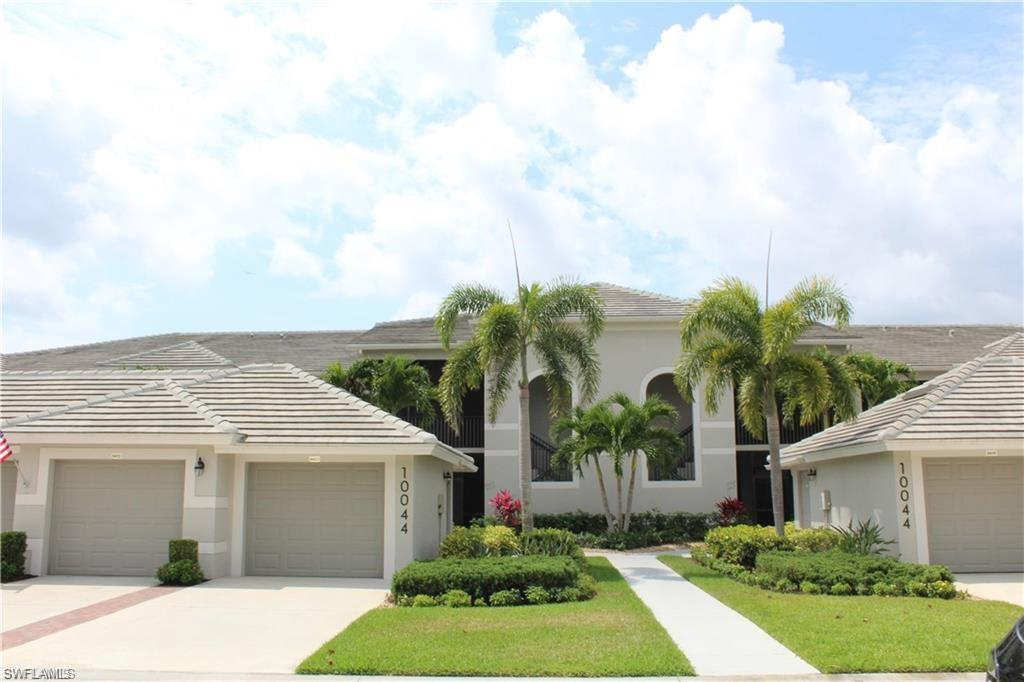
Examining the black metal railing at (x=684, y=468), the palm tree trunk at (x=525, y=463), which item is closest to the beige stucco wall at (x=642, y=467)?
the black metal railing at (x=684, y=468)

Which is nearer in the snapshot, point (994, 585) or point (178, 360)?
point (994, 585)

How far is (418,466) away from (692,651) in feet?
26.4

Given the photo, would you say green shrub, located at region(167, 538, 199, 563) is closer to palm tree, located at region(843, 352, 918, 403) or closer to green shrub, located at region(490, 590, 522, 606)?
green shrub, located at region(490, 590, 522, 606)

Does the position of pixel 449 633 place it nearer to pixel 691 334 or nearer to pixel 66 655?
pixel 66 655

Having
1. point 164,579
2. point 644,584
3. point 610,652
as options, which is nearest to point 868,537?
point 644,584

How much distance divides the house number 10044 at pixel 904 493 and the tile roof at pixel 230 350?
19196mm

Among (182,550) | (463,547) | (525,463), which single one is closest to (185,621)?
(182,550)

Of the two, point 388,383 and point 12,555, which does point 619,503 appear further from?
point 12,555

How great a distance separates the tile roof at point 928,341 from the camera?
99.0ft

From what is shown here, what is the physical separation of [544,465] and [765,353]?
41.1ft

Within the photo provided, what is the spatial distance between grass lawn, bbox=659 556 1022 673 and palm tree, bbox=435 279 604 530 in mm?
6120

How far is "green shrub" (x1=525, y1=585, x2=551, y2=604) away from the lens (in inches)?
489

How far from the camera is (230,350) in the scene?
34.3 meters

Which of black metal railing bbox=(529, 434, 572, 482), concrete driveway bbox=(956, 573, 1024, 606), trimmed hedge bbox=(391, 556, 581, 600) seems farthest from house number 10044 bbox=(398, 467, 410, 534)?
black metal railing bbox=(529, 434, 572, 482)
